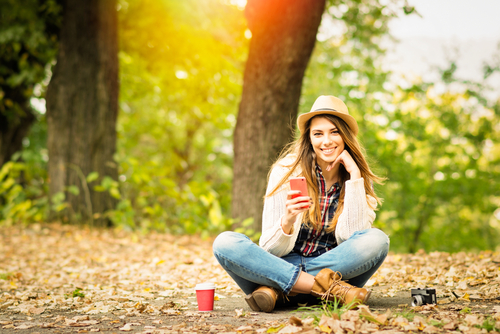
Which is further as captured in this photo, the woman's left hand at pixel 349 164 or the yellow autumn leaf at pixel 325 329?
the woman's left hand at pixel 349 164

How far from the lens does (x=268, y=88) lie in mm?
5266

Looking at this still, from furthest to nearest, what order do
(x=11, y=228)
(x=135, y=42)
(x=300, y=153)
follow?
(x=135, y=42)
(x=11, y=228)
(x=300, y=153)

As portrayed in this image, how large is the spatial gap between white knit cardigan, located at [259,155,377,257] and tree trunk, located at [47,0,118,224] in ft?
18.1

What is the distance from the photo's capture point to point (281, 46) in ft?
16.9

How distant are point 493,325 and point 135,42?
932 cm

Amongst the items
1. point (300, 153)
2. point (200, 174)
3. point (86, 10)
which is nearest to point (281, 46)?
point (300, 153)

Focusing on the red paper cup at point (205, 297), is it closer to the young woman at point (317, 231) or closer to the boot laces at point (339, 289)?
the young woman at point (317, 231)

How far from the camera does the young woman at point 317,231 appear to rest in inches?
101

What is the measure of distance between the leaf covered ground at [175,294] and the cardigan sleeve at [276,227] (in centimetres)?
41

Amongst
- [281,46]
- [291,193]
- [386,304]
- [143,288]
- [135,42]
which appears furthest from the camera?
[135,42]

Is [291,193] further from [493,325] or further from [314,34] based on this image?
[314,34]

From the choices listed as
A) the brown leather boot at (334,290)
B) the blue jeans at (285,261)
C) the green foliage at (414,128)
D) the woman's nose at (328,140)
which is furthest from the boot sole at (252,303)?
the green foliage at (414,128)

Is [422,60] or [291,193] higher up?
[422,60]

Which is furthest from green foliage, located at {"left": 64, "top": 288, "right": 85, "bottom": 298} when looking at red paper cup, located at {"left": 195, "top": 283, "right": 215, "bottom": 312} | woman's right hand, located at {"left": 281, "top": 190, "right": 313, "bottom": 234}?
woman's right hand, located at {"left": 281, "top": 190, "right": 313, "bottom": 234}
